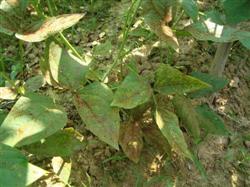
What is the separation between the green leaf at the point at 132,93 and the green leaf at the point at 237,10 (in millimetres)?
322

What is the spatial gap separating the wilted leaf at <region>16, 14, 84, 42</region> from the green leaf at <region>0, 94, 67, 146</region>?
6.6 inches

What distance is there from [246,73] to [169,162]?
0.62 meters

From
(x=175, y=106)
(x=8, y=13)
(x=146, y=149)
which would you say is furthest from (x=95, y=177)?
(x=8, y=13)

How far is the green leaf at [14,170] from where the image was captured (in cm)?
101

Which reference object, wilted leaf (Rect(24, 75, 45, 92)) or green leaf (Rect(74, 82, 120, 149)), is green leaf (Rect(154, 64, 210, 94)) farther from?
wilted leaf (Rect(24, 75, 45, 92))

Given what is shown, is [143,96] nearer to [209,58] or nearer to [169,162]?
[169,162]

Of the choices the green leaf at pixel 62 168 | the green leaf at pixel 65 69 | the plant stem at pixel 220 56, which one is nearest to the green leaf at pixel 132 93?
the green leaf at pixel 65 69

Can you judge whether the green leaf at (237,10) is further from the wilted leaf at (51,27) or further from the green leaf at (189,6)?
the wilted leaf at (51,27)

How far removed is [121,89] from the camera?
1.29m

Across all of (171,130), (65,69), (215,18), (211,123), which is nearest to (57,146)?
(65,69)

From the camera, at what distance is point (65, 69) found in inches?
50.9

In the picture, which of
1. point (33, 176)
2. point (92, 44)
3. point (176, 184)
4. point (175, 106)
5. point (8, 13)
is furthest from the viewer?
point (92, 44)

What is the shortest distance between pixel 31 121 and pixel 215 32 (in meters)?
0.63

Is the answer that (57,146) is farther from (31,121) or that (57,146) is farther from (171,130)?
(171,130)
